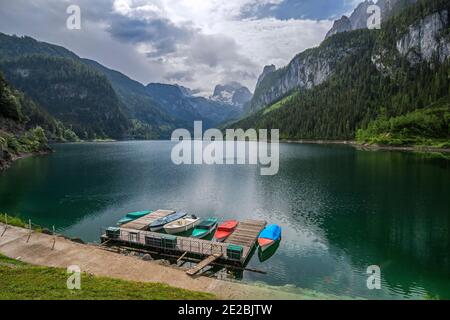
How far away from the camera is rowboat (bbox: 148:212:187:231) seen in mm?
44375

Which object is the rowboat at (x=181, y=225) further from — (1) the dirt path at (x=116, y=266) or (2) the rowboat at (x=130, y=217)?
(1) the dirt path at (x=116, y=266)

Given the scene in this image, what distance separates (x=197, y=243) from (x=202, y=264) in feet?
23.0

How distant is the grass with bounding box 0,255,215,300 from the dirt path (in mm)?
2691

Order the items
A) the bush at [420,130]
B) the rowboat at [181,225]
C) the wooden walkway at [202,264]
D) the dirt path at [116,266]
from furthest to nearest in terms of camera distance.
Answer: the bush at [420,130] → the rowboat at [181,225] → the wooden walkway at [202,264] → the dirt path at [116,266]

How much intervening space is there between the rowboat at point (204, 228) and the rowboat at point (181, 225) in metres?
1.84

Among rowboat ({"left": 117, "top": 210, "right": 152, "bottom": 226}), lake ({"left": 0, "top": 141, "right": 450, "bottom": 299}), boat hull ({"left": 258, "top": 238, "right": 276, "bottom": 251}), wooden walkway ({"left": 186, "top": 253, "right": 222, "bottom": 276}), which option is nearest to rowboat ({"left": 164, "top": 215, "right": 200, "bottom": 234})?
rowboat ({"left": 117, "top": 210, "right": 152, "bottom": 226})

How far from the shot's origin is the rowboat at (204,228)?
42.2m

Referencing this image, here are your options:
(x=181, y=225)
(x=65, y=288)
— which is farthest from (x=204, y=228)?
(x=65, y=288)

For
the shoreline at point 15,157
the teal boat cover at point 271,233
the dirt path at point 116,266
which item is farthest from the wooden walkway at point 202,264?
the shoreline at point 15,157

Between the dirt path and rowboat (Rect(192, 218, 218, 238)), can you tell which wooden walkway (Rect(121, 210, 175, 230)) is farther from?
the dirt path

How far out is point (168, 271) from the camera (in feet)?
87.8

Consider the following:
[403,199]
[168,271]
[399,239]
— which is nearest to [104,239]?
[168,271]
